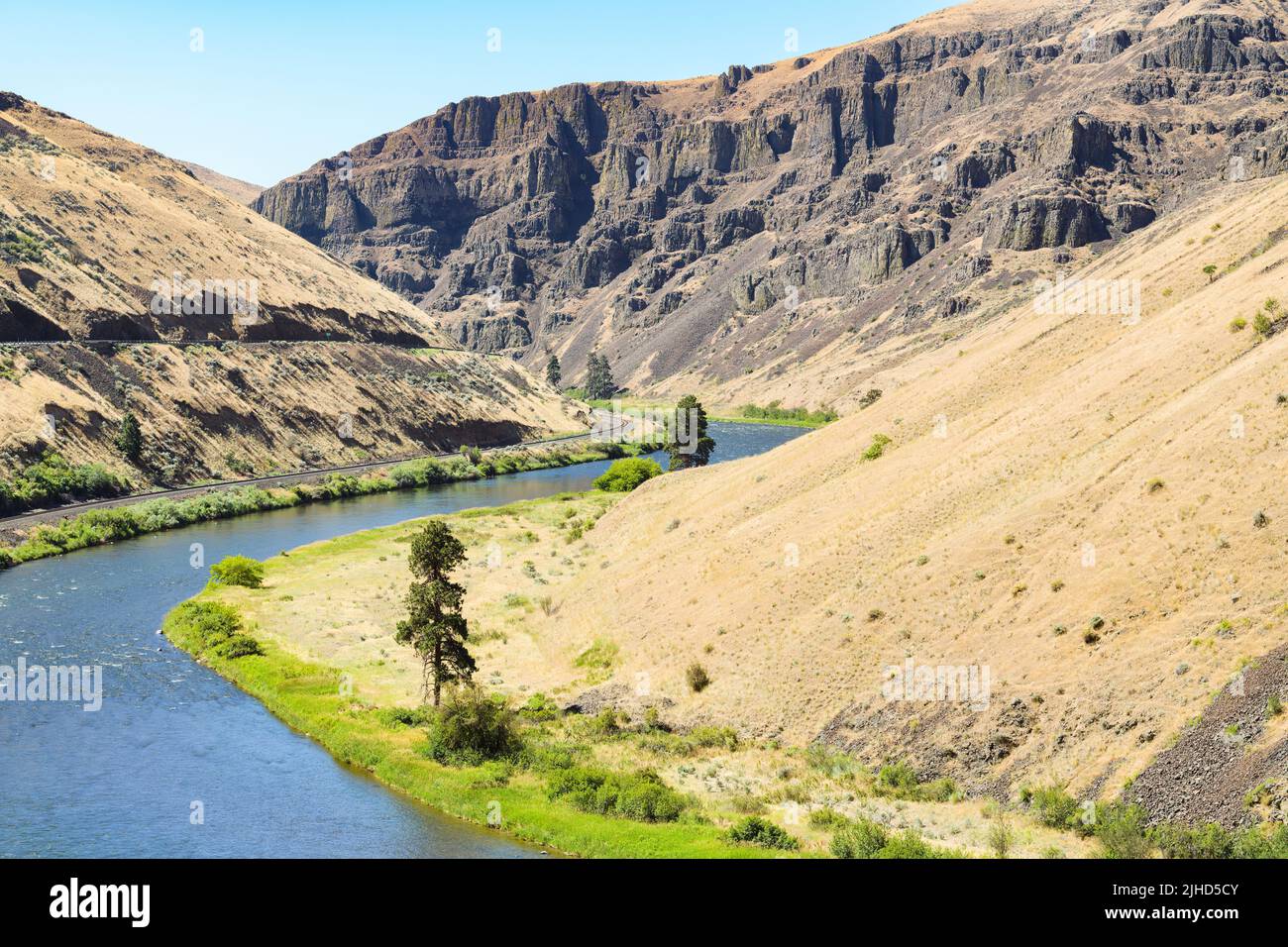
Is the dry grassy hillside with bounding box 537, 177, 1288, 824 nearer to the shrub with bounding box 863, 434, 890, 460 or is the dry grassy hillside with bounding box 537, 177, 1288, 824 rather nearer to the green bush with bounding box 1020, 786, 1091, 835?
the shrub with bounding box 863, 434, 890, 460

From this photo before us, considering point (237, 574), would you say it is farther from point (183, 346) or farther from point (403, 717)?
point (183, 346)

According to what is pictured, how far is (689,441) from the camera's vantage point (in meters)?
123

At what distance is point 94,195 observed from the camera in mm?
159000

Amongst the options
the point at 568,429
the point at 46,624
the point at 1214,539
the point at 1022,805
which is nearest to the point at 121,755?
the point at 46,624

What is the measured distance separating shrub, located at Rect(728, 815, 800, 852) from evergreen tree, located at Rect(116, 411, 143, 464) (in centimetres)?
9877

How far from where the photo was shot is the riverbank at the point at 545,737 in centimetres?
3478

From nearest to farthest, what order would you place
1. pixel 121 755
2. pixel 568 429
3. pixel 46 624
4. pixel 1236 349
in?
pixel 121 755
pixel 1236 349
pixel 46 624
pixel 568 429

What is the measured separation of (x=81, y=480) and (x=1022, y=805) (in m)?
95.7


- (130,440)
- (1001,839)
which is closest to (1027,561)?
(1001,839)

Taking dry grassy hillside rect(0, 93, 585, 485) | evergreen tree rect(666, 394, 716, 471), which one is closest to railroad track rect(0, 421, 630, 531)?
dry grassy hillside rect(0, 93, 585, 485)

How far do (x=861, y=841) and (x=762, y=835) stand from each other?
10.3 ft
